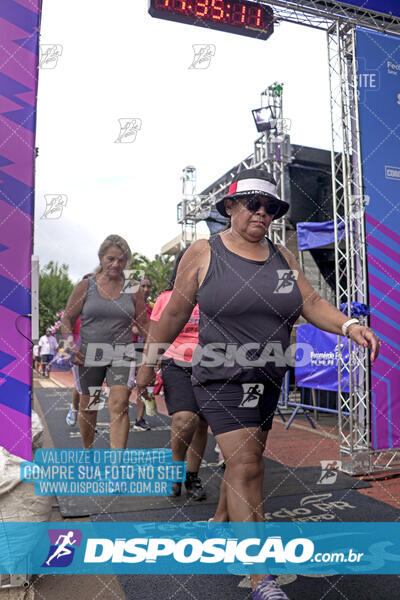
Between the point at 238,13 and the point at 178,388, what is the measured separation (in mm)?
3818

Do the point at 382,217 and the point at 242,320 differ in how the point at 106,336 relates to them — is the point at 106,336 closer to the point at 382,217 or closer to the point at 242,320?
the point at 242,320

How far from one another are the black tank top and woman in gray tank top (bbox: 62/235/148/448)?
69.1 inches

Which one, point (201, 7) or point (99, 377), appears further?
point (201, 7)

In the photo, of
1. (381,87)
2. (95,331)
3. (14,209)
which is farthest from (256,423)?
(381,87)

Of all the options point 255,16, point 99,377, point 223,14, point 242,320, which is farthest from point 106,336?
point 255,16

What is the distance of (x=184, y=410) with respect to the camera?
12.4ft

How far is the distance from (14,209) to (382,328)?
3443 mm

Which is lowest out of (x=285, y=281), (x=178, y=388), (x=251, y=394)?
(x=178, y=388)

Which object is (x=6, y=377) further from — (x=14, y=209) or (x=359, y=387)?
(x=359, y=387)

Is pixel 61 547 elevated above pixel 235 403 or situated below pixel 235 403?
below

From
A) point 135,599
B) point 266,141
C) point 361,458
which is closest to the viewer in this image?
point 135,599

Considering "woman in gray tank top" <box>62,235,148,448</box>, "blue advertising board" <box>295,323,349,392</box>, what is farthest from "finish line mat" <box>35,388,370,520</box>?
"blue advertising board" <box>295,323,349,392</box>

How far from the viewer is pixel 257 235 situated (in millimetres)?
2531

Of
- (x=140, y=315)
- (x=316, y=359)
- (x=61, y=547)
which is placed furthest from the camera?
(x=316, y=359)
